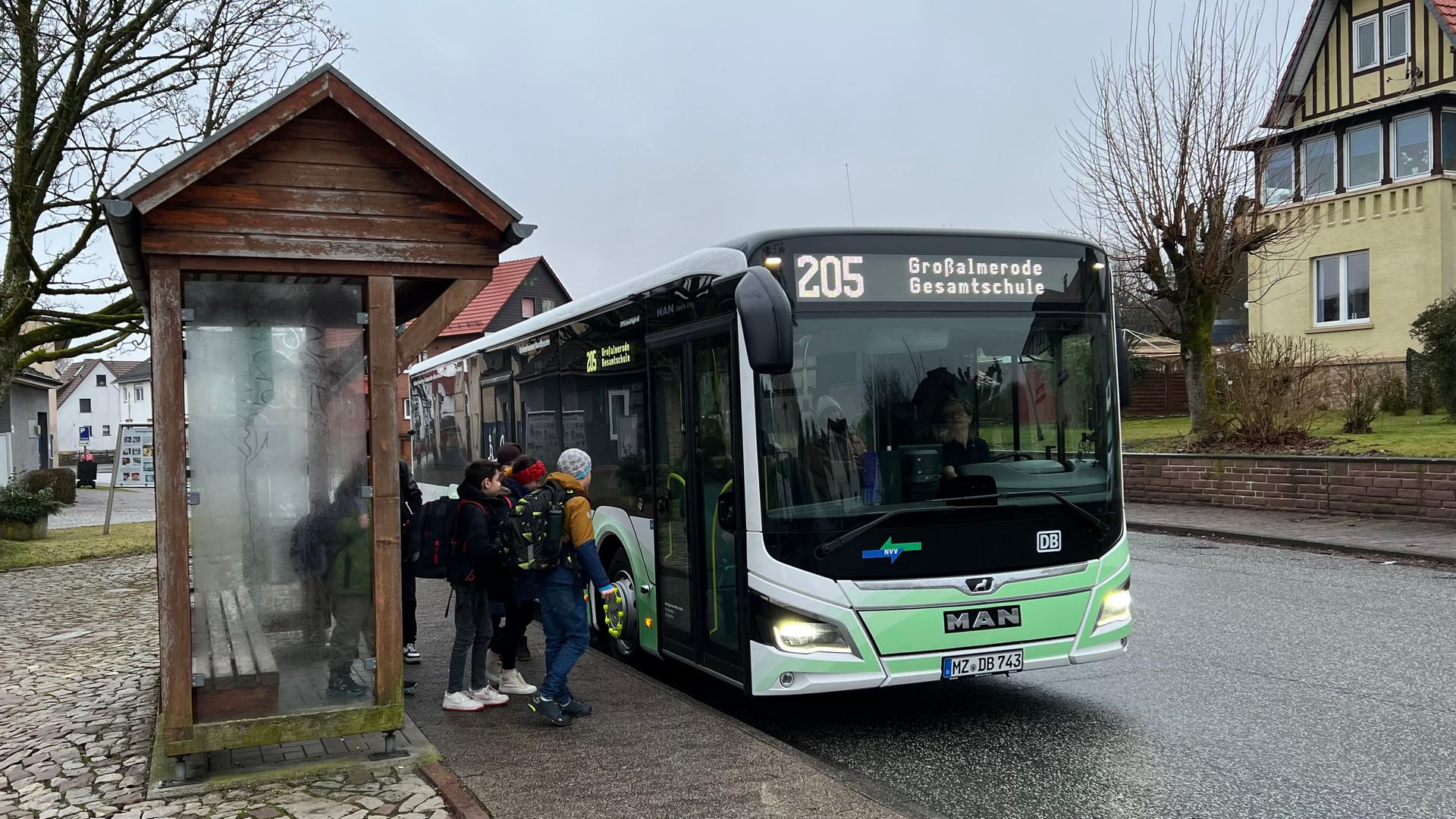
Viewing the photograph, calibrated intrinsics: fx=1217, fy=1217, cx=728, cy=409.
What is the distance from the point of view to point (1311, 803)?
5.45 meters

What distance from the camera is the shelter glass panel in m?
6.28

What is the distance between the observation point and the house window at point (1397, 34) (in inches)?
1214

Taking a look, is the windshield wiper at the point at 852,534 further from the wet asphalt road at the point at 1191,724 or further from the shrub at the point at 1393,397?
the shrub at the point at 1393,397

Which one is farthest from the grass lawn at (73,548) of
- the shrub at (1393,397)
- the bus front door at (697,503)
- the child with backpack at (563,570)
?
the shrub at (1393,397)

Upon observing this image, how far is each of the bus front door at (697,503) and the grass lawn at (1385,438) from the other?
44.3 ft

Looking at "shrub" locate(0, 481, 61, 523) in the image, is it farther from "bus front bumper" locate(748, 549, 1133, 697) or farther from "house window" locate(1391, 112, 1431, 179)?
"house window" locate(1391, 112, 1431, 179)

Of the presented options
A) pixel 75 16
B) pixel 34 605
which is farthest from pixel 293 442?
pixel 75 16

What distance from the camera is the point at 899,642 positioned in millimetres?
6547

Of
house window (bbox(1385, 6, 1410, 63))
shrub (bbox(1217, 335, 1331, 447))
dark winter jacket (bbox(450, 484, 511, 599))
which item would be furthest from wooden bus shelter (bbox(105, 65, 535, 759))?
house window (bbox(1385, 6, 1410, 63))

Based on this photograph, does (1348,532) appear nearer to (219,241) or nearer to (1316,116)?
(219,241)

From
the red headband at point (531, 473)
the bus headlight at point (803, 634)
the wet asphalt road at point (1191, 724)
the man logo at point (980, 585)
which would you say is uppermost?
the red headband at point (531, 473)

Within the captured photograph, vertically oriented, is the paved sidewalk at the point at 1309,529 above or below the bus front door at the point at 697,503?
below

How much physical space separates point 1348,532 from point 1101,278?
10927 millimetres

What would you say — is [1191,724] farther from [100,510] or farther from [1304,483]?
[100,510]
